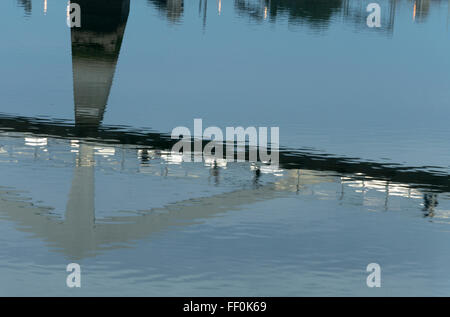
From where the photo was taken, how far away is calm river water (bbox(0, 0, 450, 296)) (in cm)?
3384

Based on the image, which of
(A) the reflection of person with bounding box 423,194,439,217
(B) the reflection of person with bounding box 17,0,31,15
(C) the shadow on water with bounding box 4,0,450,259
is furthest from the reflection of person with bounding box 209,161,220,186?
(B) the reflection of person with bounding box 17,0,31,15

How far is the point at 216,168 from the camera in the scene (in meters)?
53.3

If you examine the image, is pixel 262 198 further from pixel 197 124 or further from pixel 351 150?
pixel 197 124

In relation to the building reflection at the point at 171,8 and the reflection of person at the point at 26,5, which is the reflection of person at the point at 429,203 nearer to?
the building reflection at the point at 171,8

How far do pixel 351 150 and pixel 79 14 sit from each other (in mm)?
22596

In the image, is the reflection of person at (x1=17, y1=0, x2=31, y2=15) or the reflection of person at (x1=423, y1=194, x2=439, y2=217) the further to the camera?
the reflection of person at (x1=17, y1=0, x2=31, y2=15)

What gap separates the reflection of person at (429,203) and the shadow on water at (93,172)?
0.05 metres

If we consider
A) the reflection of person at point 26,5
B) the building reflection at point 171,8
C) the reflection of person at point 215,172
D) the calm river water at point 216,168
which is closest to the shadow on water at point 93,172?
the reflection of person at point 215,172

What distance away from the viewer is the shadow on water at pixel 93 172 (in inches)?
1532

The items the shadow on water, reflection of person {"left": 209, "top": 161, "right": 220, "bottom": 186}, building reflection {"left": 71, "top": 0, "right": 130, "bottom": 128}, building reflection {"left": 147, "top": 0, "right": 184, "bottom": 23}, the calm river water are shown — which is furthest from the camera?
building reflection {"left": 147, "top": 0, "right": 184, "bottom": 23}

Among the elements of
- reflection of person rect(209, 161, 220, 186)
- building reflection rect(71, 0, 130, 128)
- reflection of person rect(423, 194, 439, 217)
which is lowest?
reflection of person rect(209, 161, 220, 186)

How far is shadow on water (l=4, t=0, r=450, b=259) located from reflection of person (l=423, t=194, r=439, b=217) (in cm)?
5

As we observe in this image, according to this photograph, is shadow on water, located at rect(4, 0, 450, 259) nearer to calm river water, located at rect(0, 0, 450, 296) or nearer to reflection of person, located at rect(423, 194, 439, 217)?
reflection of person, located at rect(423, 194, 439, 217)
